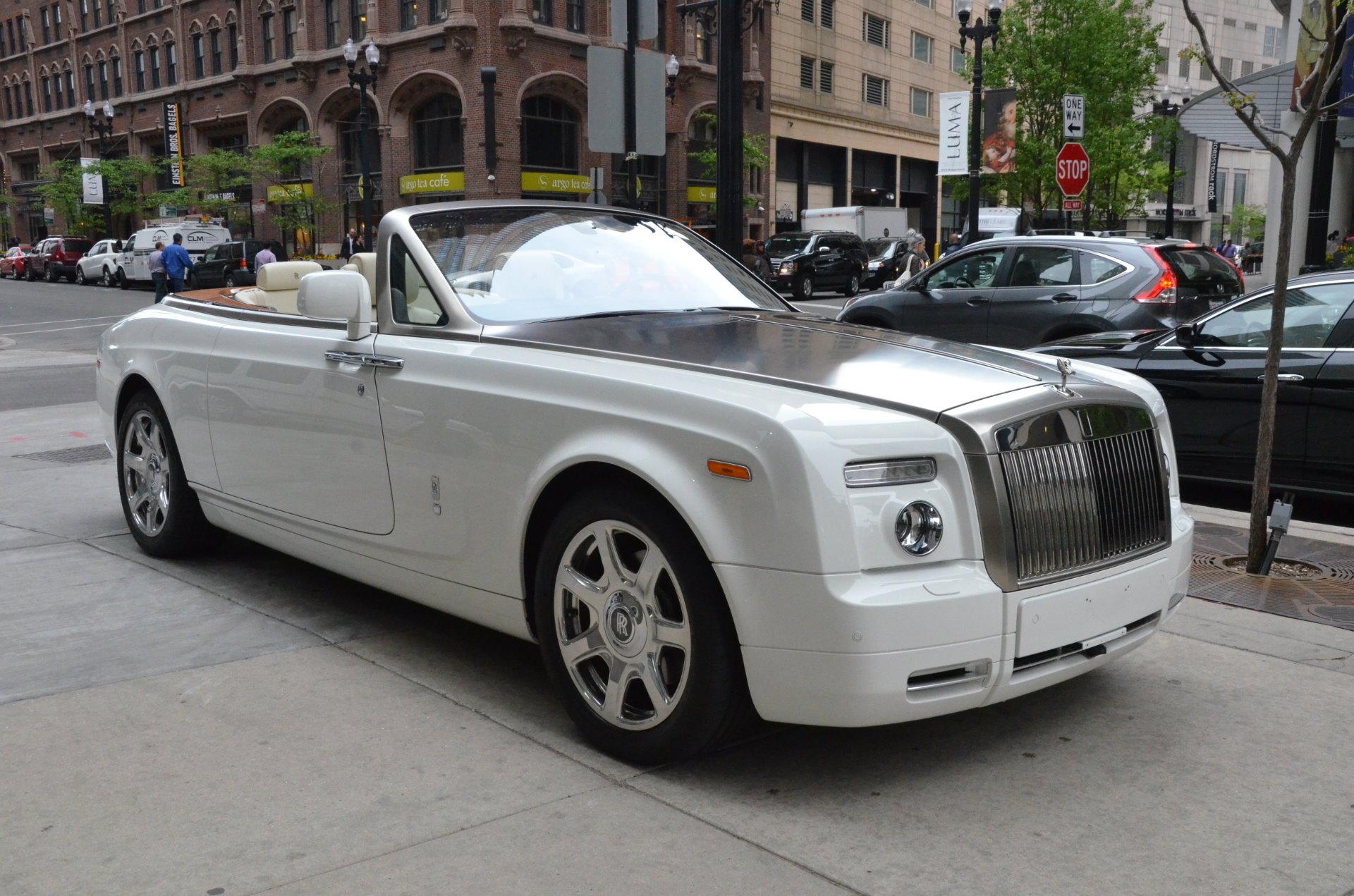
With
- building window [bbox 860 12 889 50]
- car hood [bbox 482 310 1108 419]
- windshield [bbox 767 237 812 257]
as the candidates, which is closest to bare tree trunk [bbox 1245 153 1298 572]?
car hood [bbox 482 310 1108 419]

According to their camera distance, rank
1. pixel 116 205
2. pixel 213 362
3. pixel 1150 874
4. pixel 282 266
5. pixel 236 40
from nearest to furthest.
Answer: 1. pixel 1150 874
2. pixel 213 362
3. pixel 282 266
4. pixel 236 40
5. pixel 116 205

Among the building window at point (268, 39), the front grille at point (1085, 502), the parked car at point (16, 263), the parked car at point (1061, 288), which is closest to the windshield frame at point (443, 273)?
the front grille at point (1085, 502)

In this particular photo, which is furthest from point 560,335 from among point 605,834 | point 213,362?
point 213,362

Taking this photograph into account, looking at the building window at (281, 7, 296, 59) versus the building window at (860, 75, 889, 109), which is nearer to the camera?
the building window at (281, 7, 296, 59)

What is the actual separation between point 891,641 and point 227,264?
36.2 metres

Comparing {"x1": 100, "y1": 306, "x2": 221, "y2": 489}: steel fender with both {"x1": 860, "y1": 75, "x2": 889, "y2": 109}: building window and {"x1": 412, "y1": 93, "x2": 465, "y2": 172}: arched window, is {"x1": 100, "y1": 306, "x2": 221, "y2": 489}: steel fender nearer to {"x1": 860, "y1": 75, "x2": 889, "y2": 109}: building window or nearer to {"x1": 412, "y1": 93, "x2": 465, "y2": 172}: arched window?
{"x1": 412, "y1": 93, "x2": 465, "y2": 172}: arched window

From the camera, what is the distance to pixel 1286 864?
3.05 m

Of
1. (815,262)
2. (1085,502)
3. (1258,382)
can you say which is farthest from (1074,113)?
(1085,502)

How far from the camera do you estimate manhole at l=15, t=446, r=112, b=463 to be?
938 cm

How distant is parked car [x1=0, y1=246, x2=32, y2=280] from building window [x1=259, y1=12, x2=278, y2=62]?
42.4 feet

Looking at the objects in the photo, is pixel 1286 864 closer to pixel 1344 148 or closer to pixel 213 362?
pixel 213 362

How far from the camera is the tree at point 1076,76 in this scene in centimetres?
3512

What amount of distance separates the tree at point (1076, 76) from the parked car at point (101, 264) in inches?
1206

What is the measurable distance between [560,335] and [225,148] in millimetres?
56870
